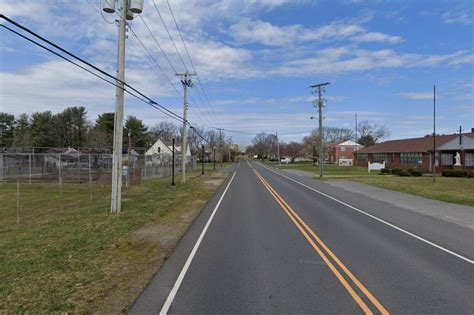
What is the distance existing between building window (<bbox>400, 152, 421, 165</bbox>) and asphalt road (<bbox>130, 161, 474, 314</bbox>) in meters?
47.2

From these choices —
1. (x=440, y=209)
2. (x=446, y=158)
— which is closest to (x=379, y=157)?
(x=446, y=158)

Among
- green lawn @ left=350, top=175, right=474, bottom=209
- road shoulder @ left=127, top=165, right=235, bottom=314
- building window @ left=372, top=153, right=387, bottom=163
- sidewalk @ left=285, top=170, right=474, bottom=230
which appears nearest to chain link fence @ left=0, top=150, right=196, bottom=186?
sidewalk @ left=285, top=170, right=474, bottom=230

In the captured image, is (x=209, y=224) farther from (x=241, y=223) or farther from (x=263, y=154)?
(x=263, y=154)

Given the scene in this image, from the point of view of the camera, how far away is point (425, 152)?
5303 cm

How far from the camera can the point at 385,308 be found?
17.0 ft

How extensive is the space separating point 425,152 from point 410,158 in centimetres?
449

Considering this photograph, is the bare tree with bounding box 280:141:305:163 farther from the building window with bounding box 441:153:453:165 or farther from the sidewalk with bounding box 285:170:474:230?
the sidewalk with bounding box 285:170:474:230

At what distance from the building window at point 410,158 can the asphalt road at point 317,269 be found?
47150mm

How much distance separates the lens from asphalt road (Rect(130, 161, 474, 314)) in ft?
17.5

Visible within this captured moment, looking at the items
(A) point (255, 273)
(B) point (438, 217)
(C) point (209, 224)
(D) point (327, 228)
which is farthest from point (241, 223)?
(B) point (438, 217)

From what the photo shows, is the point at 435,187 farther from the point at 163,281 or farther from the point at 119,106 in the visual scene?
the point at 163,281

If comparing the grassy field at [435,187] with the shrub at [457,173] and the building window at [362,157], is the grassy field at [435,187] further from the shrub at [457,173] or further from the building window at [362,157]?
the building window at [362,157]

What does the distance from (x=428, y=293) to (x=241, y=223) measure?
7049mm

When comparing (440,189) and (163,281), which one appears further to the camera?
(440,189)
